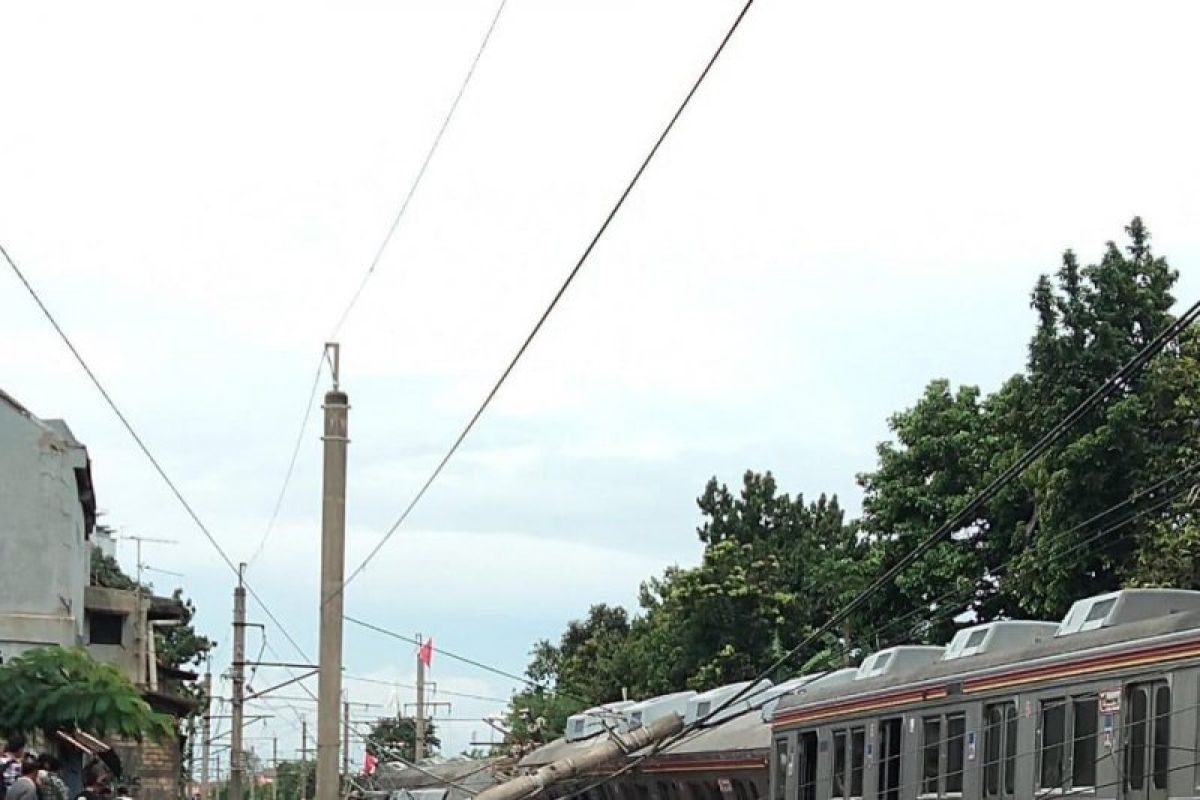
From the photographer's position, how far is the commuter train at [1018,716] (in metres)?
15.5

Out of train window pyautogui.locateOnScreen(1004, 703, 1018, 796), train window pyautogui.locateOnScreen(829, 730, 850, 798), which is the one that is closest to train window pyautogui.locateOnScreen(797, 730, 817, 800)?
train window pyautogui.locateOnScreen(829, 730, 850, 798)

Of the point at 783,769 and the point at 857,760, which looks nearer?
the point at 857,760

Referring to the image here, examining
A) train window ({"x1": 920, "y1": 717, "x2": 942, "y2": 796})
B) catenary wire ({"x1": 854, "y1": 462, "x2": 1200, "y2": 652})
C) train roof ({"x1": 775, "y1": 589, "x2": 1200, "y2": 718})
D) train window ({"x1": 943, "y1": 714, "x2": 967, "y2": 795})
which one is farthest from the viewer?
catenary wire ({"x1": 854, "y1": 462, "x2": 1200, "y2": 652})

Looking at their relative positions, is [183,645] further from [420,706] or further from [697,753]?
[697,753]

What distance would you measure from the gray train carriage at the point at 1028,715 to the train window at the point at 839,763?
0.06ft

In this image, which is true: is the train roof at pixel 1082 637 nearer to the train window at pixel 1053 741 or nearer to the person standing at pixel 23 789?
the train window at pixel 1053 741

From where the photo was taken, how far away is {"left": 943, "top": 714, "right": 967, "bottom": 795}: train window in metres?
19.4

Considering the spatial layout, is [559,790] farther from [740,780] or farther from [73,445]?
[73,445]

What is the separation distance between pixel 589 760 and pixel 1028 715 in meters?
16.8

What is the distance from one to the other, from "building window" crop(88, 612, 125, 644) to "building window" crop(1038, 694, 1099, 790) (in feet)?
134

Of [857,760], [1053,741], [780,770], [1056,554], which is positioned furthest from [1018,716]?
[1056,554]

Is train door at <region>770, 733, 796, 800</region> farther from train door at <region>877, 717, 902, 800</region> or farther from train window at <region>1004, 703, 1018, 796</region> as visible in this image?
train window at <region>1004, 703, 1018, 796</region>

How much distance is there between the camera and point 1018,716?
18.2 metres

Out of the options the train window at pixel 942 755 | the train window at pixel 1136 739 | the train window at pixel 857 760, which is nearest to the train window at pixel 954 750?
the train window at pixel 942 755
